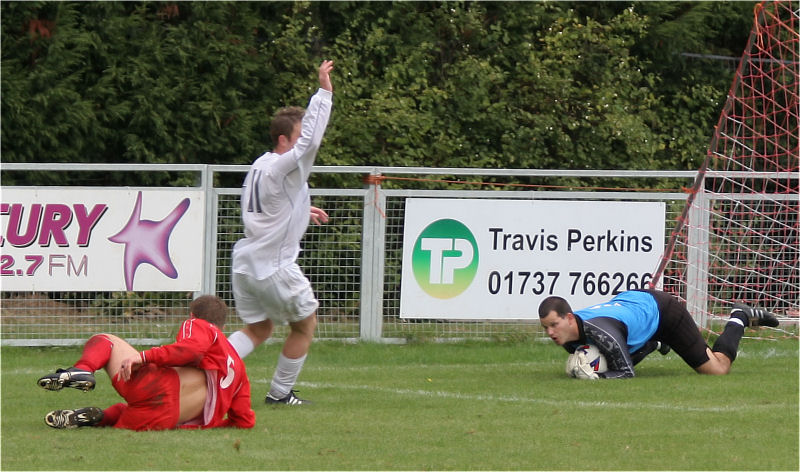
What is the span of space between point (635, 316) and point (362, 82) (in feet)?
34.0

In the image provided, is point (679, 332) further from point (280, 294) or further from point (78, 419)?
point (78, 419)

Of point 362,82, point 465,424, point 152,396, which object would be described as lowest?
point 465,424

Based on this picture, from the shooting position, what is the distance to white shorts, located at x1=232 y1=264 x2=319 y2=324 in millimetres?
8383

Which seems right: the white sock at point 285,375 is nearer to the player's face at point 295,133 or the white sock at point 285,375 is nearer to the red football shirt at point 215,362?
the red football shirt at point 215,362

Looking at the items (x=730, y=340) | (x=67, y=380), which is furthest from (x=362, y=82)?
Answer: (x=67, y=380)

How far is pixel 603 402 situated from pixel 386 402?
1522mm

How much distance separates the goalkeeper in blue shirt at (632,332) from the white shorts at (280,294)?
84.3 inches

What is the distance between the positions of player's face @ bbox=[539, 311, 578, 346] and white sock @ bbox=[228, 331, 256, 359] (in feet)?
7.53

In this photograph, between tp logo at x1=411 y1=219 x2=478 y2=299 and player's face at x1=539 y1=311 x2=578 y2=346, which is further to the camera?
tp logo at x1=411 y1=219 x2=478 y2=299

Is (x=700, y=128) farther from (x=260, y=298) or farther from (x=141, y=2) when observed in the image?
(x=260, y=298)

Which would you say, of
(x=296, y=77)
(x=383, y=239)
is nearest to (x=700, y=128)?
(x=296, y=77)

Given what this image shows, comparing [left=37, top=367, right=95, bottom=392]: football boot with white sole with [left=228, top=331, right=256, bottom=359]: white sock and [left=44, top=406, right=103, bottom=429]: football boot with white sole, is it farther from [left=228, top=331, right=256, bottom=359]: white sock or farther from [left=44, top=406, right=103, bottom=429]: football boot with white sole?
[left=228, top=331, right=256, bottom=359]: white sock

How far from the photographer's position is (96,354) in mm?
7344

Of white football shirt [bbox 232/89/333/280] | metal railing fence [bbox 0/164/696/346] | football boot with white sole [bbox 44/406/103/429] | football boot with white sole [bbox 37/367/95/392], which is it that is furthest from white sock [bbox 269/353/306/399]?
metal railing fence [bbox 0/164/696/346]
